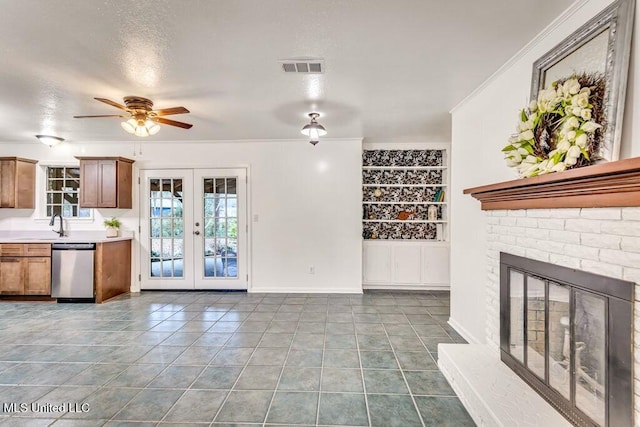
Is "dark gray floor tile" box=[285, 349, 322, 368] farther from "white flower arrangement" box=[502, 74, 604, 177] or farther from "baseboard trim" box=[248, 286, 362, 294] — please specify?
"white flower arrangement" box=[502, 74, 604, 177]

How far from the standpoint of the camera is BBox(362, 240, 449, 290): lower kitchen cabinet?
482 centimetres

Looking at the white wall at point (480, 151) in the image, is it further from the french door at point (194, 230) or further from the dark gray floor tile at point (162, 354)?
the french door at point (194, 230)

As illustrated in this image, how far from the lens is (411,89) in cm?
280

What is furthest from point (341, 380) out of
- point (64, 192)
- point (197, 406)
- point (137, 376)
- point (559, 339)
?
point (64, 192)

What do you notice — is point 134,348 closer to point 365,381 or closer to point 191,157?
point 365,381

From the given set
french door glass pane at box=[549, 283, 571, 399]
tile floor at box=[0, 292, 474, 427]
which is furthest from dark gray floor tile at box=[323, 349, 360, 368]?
french door glass pane at box=[549, 283, 571, 399]

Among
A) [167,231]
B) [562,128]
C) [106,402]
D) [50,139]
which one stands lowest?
[106,402]

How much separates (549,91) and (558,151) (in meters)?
0.37

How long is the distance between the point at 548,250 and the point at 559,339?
1.64ft

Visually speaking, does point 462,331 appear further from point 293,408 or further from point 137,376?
point 137,376

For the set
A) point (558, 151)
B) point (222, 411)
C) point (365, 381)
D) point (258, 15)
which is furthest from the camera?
point (365, 381)

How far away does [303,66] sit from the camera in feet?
7.65

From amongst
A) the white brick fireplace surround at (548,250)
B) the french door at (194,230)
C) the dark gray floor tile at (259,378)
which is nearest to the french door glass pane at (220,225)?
the french door at (194,230)

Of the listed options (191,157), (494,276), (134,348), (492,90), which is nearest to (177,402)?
(134,348)
